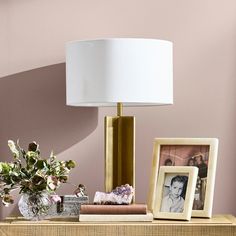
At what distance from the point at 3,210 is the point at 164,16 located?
43.6 inches

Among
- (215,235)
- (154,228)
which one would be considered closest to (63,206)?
(154,228)

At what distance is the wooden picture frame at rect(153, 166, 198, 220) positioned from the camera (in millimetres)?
2697

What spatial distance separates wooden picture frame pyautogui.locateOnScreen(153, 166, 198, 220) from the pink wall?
1.10 feet

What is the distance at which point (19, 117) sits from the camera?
3.09 metres

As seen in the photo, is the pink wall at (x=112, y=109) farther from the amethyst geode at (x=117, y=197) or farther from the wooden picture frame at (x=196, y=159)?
the amethyst geode at (x=117, y=197)

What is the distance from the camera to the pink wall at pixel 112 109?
10.1 feet

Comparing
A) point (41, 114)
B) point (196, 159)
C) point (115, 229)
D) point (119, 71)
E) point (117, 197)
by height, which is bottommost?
point (115, 229)

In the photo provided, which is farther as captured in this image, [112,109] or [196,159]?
[112,109]

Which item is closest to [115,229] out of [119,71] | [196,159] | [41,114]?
[196,159]

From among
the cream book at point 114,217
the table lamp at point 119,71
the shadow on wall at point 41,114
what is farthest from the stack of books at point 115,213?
the shadow on wall at point 41,114

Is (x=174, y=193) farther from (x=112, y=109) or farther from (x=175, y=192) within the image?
(x=112, y=109)

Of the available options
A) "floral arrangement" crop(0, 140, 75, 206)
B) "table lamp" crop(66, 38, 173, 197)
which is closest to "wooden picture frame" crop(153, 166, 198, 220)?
"table lamp" crop(66, 38, 173, 197)

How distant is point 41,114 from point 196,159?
0.73 m

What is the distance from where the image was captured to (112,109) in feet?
10.2
